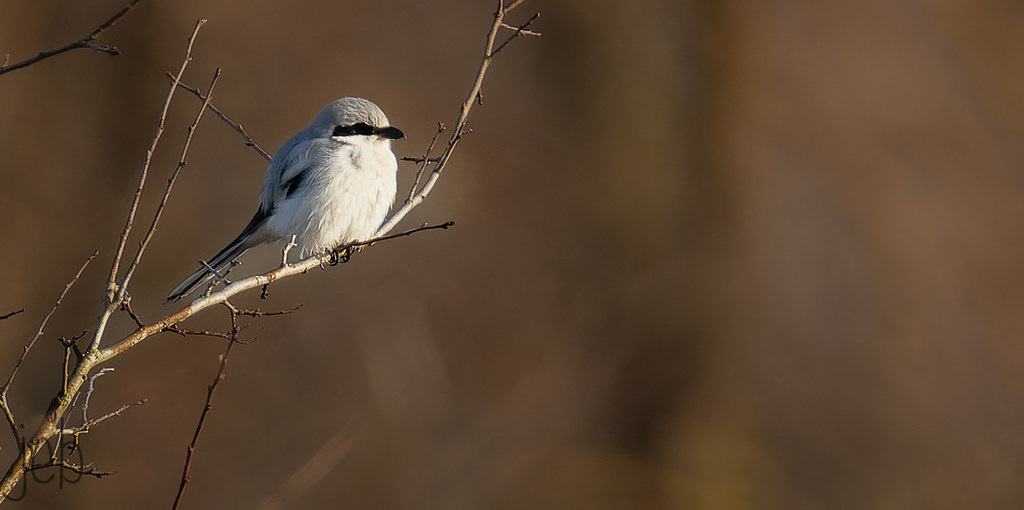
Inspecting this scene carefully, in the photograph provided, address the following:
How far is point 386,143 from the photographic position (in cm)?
520

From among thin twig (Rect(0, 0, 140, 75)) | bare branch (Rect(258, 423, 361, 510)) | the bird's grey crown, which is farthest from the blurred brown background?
thin twig (Rect(0, 0, 140, 75))

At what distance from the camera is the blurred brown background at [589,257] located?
997 centimetres

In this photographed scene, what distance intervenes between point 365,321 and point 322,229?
555 cm

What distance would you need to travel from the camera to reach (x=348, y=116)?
5.09m

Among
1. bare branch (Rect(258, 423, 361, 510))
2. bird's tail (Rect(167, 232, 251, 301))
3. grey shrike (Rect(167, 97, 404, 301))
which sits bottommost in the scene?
bare branch (Rect(258, 423, 361, 510))

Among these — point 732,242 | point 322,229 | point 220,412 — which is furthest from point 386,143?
point 732,242

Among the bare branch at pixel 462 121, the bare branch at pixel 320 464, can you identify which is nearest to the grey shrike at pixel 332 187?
the bare branch at pixel 462 121

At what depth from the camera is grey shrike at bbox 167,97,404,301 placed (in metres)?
4.93

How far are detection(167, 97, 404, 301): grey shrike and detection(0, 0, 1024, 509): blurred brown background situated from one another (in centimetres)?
446

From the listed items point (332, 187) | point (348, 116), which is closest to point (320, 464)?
point (332, 187)

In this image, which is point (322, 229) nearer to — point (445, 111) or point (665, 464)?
point (445, 111)

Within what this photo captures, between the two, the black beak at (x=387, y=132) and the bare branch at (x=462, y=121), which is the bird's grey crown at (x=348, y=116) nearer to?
the black beak at (x=387, y=132)

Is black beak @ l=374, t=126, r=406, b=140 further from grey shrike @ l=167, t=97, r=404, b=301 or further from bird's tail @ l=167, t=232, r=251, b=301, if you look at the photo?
bird's tail @ l=167, t=232, r=251, b=301

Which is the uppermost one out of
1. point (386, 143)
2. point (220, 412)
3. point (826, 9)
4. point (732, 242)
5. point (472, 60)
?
point (826, 9)
